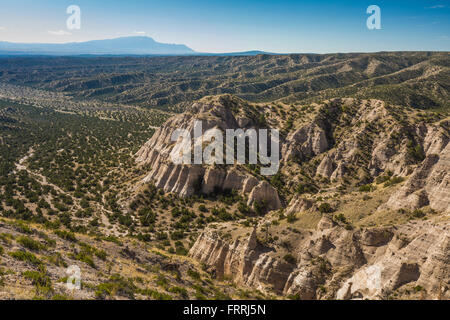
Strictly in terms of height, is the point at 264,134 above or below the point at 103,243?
above

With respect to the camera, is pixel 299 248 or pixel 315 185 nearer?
pixel 299 248

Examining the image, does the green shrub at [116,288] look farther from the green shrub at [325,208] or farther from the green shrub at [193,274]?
the green shrub at [325,208]

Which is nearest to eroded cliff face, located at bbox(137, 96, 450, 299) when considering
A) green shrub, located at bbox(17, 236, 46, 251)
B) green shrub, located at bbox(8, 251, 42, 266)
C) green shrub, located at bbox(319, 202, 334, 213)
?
green shrub, located at bbox(319, 202, 334, 213)

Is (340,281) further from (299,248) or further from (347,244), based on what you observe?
(299,248)

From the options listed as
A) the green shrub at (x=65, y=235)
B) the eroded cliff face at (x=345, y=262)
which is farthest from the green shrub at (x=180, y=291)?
the green shrub at (x=65, y=235)

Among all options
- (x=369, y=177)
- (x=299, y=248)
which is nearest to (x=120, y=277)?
(x=299, y=248)

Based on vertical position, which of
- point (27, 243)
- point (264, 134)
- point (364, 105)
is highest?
point (364, 105)
